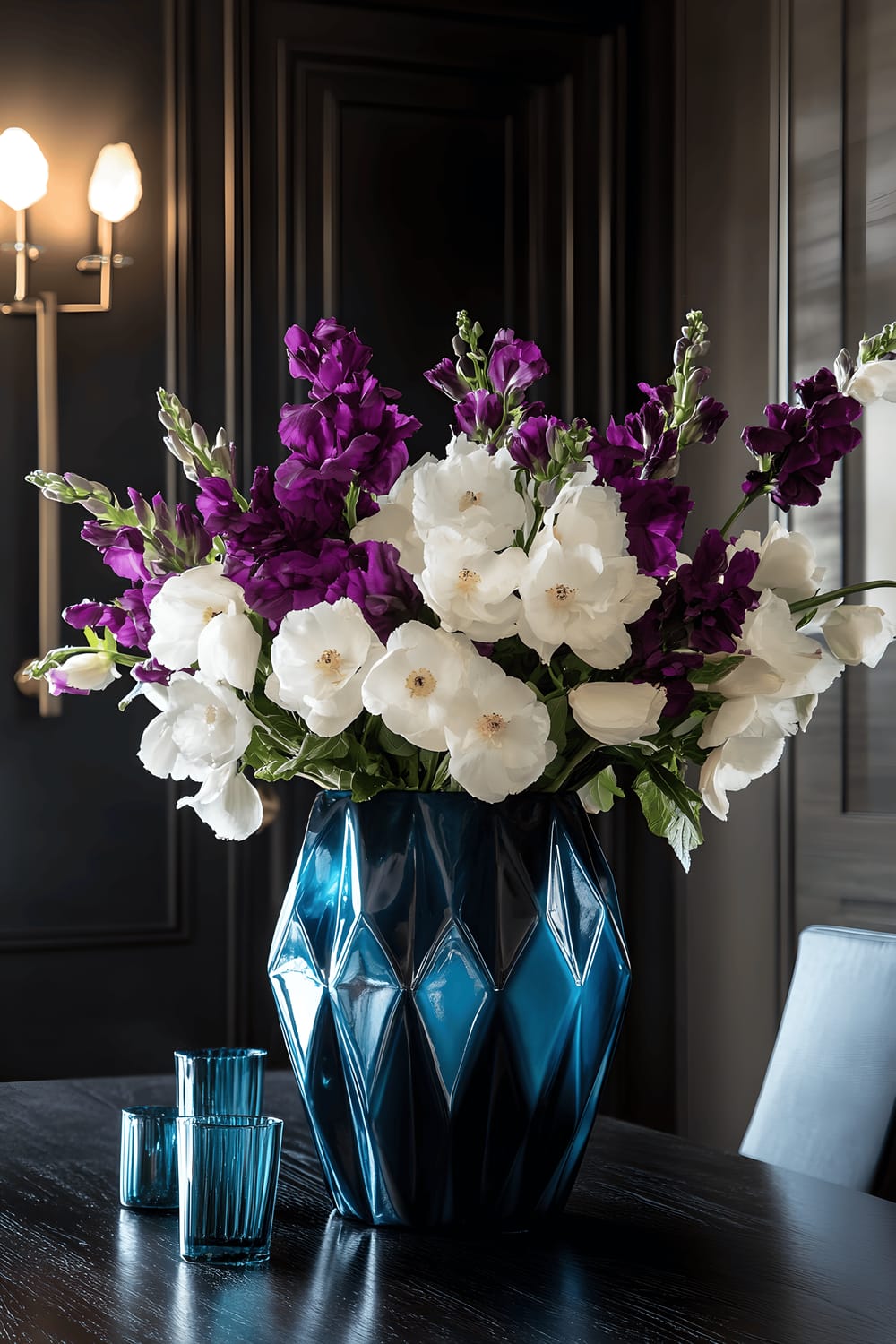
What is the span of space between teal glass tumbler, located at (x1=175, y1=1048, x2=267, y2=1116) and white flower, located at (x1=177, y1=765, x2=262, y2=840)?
15cm

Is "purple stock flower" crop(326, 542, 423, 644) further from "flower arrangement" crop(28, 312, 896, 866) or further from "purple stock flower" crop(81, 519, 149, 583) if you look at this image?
"purple stock flower" crop(81, 519, 149, 583)

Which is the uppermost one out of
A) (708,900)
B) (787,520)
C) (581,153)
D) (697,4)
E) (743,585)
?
(697,4)

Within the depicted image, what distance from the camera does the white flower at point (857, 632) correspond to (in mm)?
925

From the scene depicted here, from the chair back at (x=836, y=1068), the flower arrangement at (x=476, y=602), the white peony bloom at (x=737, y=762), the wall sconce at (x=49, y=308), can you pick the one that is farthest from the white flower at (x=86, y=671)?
the wall sconce at (x=49, y=308)

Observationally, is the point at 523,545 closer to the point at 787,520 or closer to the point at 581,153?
the point at 787,520

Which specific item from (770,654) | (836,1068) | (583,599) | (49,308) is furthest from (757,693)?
(49,308)

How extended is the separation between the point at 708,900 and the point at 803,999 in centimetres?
146

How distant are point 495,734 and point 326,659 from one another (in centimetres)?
11

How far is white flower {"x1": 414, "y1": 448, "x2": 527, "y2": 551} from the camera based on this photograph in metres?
0.85

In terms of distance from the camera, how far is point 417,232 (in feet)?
9.82

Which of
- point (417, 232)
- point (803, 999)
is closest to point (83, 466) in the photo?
point (417, 232)

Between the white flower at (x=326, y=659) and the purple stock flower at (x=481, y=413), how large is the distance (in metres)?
0.16

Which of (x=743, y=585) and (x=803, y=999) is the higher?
(x=743, y=585)

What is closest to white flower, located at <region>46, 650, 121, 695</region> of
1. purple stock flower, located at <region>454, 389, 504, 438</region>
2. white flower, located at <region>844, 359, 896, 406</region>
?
purple stock flower, located at <region>454, 389, 504, 438</region>
